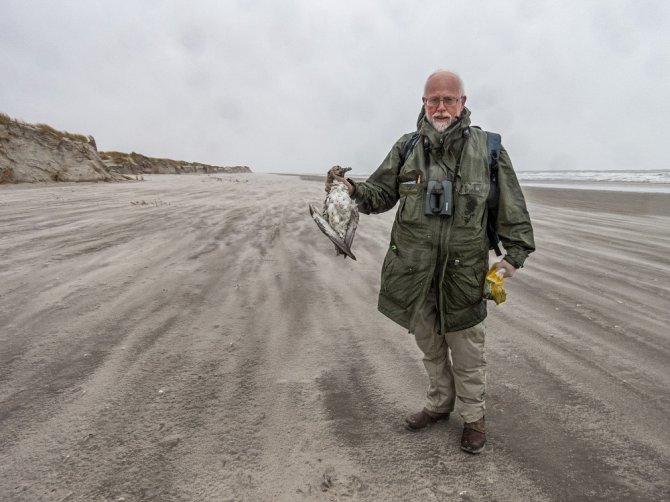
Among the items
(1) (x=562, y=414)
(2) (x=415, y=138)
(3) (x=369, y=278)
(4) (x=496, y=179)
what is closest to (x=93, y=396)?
(2) (x=415, y=138)

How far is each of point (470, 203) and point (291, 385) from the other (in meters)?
1.90

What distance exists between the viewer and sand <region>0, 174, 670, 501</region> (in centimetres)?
208

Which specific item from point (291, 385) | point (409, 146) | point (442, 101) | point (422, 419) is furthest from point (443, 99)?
point (291, 385)

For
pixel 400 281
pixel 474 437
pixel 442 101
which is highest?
pixel 442 101

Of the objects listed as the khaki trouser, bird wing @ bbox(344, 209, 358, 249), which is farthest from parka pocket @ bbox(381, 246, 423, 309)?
bird wing @ bbox(344, 209, 358, 249)

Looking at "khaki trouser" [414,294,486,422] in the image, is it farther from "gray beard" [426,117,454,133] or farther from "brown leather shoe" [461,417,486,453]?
"gray beard" [426,117,454,133]

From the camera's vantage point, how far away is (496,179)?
7.96 ft

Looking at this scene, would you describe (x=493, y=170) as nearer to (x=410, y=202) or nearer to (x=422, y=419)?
(x=410, y=202)

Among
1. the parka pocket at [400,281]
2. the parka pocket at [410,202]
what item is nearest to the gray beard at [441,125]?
the parka pocket at [410,202]

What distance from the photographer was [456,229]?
235 cm

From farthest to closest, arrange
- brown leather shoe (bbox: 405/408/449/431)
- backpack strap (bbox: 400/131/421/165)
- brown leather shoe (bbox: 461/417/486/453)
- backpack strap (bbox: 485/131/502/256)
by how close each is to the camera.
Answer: backpack strap (bbox: 400/131/421/165) < brown leather shoe (bbox: 405/408/449/431) < backpack strap (bbox: 485/131/502/256) < brown leather shoe (bbox: 461/417/486/453)

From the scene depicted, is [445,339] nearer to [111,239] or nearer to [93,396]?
[93,396]

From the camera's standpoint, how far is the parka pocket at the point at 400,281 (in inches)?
Result: 97.1

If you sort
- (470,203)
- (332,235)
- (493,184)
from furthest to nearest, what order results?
1. (332,235)
2. (493,184)
3. (470,203)
